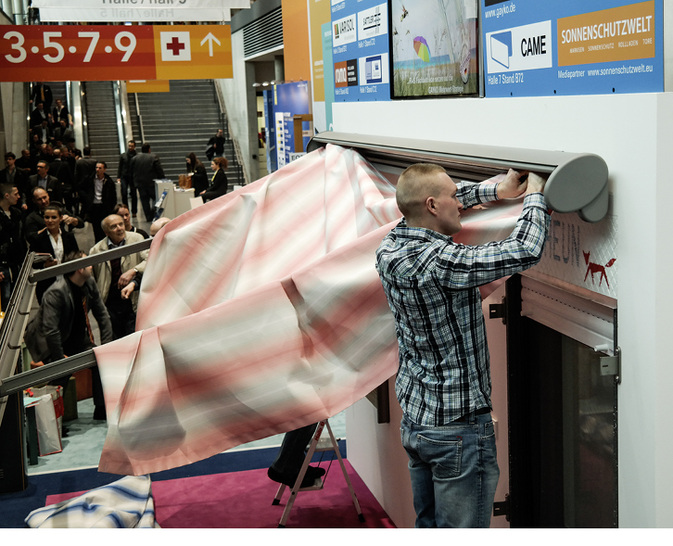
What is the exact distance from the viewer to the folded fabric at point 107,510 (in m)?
5.02

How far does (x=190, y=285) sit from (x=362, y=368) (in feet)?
4.92

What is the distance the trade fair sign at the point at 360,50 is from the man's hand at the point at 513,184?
2.44m

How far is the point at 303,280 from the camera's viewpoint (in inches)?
128

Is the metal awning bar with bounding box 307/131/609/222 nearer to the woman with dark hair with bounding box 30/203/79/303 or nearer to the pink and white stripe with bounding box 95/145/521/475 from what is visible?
the pink and white stripe with bounding box 95/145/521/475

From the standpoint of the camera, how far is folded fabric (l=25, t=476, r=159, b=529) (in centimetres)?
502

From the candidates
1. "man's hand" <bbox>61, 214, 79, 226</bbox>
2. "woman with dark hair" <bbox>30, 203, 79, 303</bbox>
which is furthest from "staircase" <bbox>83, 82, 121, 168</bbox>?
"woman with dark hair" <bbox>30, 203, 79, 303</bbox>

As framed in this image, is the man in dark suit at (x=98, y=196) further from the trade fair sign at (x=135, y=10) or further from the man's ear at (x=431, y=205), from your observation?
the man's ear at (x=431, y=205)

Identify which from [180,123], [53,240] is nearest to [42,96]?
[180,123]

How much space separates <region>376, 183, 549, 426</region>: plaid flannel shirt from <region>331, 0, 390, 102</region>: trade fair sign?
96.6 inches

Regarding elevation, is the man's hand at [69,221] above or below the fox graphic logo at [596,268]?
below

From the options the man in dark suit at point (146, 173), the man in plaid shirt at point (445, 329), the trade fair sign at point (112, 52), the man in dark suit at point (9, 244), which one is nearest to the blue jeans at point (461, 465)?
the man in plaid shirt at point (445, 329)

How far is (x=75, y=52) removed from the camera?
9281mm

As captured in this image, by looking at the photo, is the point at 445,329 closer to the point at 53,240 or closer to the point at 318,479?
the point at 318,479
